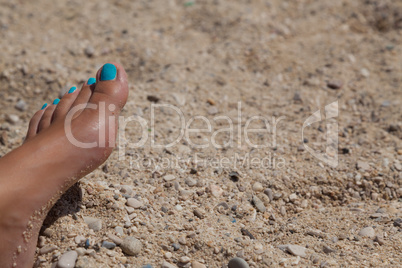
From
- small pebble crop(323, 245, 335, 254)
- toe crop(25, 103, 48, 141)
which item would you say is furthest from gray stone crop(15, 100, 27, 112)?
small pebble crop(323, 245, 335, 254)

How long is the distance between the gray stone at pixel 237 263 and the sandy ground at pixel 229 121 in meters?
0.04

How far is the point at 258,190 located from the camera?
1.96 metres

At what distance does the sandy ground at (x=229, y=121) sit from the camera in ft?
5.45

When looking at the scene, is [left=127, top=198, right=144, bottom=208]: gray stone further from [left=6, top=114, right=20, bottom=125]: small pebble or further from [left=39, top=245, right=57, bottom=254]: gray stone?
[left=6, top=114, right=20, bottom=125]: small pebble

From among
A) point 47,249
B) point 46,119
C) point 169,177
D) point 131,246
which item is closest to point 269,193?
point 169,177

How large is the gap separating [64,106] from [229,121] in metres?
0.91

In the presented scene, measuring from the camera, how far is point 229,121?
239 cm

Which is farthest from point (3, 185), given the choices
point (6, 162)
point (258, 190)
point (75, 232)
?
point (258, 190)

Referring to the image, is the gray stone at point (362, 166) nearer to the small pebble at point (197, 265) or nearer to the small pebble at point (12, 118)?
the small pebble at point (197, 265)

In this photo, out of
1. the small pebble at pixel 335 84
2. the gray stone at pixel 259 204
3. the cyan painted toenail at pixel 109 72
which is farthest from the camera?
the small pebble at pixel 335 84

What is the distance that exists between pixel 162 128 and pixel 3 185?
36.1 inches

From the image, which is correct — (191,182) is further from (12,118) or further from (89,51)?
(89,51)

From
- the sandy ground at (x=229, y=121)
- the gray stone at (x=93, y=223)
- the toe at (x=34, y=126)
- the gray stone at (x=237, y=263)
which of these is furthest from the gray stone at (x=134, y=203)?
the toe at (x=34, y=126)

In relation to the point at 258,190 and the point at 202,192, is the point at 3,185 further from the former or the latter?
the point at 258,190
